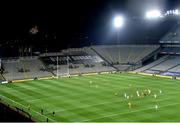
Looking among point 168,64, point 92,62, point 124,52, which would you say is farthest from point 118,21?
point 168,64

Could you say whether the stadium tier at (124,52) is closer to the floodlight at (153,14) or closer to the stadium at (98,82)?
the stadium at (98,82)

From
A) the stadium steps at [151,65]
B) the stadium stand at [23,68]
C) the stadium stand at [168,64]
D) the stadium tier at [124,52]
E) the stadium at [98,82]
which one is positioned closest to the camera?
the stadium at [98,82]

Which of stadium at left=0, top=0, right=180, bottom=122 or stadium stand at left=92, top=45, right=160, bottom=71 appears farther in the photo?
stadium stand at left=92, top=45, right=160, bottom=71

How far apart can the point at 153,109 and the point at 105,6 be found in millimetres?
60780

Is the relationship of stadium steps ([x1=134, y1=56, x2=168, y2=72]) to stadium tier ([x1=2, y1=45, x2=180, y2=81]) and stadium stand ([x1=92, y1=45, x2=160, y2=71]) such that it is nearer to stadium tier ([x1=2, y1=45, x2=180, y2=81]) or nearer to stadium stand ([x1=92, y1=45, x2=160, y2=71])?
stadium tier ([x1=2, y1=45, x2=180, y2=81])

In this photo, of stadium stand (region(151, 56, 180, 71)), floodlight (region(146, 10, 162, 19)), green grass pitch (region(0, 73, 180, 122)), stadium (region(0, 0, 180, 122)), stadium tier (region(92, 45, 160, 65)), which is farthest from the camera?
stadium tier (region(92, 45, 160, 65))

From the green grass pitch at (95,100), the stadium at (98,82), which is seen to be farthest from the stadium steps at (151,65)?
the green grass pitch at (95,100)

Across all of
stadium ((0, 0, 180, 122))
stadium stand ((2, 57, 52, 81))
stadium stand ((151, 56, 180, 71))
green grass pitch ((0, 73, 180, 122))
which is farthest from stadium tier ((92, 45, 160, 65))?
green grass pitch ((0, 73, 180, 122))

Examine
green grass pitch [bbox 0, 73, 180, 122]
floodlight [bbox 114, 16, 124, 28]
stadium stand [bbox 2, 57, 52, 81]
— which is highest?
floodlight [bbox 114, 16, 124, 28]

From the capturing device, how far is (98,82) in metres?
64.9

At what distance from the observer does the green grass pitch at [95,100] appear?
37406 mm

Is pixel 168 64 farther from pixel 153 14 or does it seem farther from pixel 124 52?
pixel 124 52

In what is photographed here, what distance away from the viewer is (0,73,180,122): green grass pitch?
123 ft

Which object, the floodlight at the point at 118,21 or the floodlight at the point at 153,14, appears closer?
the floodlight at the point at 153,14
